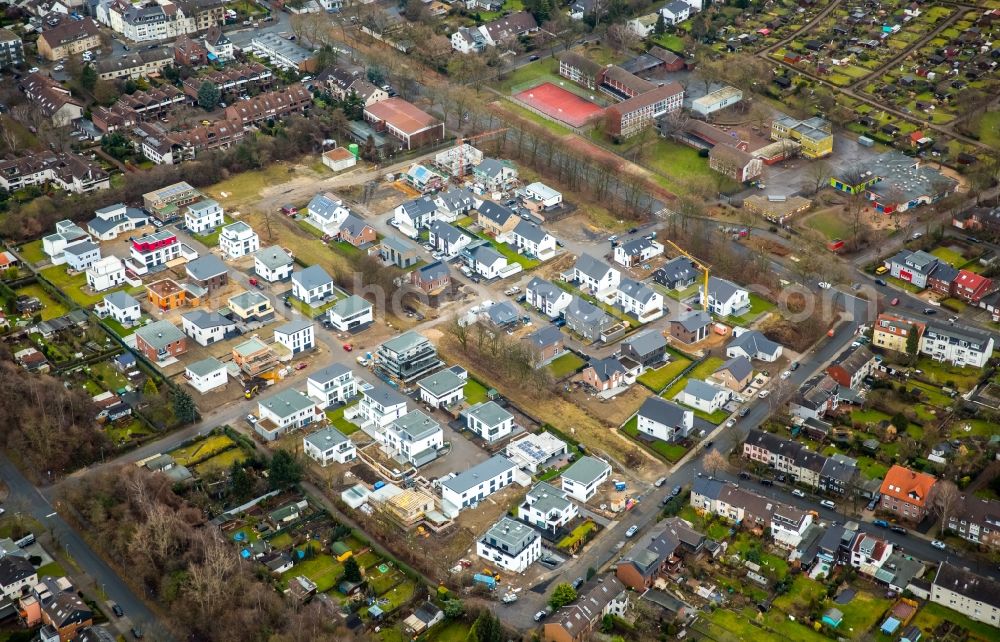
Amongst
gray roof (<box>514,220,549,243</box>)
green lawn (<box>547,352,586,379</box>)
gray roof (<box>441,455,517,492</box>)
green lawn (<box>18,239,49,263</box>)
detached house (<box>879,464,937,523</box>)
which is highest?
detached house (<box>879,464,937,523</box>)

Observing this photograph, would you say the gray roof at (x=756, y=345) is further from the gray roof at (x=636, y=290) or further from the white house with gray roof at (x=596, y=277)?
the white house with gray roof at (x=596, y=277)

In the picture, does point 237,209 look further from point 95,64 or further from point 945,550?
point 945,550

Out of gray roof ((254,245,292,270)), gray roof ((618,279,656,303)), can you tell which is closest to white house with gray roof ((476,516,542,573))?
gray roof ((618,279,656,303))

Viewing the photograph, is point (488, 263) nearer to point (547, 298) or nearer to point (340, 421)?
point (547, 298)

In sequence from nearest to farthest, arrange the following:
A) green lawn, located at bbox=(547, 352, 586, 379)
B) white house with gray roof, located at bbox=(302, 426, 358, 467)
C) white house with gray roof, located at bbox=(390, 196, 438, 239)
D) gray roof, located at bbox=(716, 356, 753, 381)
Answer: white house with gray roof, located at bbox=(302, 426, 358, 467) < gray roof, located at bbox=(716, 356, 753, 381) < green lawn, located at bbox=(547, 352, 586, 379) < white house with gray roof, located at bbox=(390, 196, 438, 239)

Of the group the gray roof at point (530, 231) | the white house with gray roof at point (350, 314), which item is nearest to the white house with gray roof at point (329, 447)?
the white house with gray roof at point (350, 314)

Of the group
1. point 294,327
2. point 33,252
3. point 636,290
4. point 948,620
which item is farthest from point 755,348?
point 33,252

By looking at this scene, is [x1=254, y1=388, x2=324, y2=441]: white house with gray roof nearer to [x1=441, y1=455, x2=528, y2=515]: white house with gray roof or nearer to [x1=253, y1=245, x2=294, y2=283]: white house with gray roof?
[x1=441, y1=455, x2=528, y2=515]: white house with gray roof
